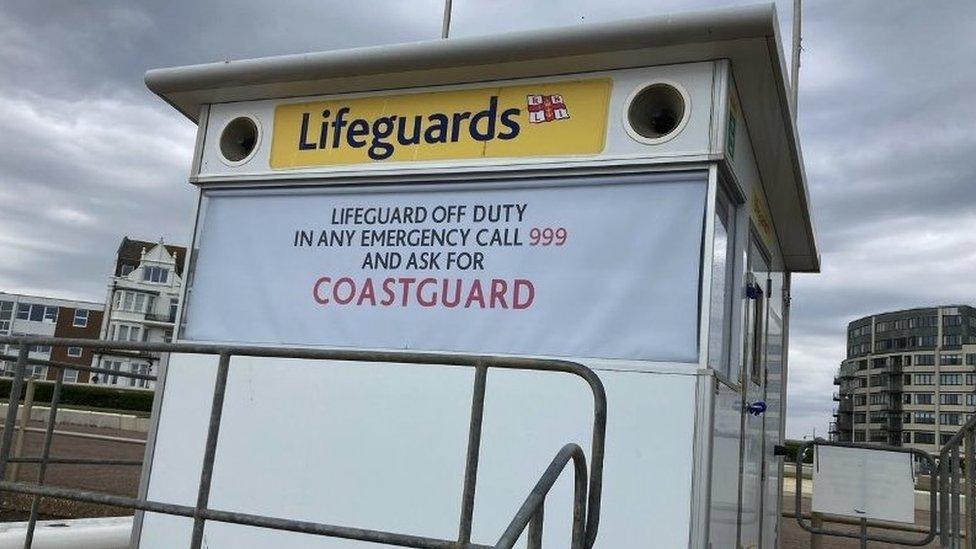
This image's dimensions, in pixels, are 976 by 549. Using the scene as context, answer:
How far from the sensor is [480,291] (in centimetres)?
407

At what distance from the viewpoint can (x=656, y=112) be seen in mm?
3977

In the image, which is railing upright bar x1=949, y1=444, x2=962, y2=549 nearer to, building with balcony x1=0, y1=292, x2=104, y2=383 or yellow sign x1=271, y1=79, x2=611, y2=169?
yellow sign x1=271, y1=79, x2=611, y2=169

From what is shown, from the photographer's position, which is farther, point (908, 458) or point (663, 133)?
point (908, 458)

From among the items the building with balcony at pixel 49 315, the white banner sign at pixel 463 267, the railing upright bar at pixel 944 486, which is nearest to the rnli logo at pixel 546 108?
the white banner sign at pixel 463 267

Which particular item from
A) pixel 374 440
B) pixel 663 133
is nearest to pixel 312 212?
pixel 374 440

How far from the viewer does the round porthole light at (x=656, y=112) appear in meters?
3.82

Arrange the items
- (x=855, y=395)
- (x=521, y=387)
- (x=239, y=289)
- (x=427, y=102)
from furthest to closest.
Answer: (x=855, y=395)
(x=239, y=289)
(x=427, y=102)
(x=521, y=387)

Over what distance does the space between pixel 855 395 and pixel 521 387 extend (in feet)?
449

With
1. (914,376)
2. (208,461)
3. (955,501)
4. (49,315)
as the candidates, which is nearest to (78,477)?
(208,461)

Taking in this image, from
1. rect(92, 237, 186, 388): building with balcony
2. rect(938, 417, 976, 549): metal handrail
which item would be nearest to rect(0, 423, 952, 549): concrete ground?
rect(938, 417, 976, 549): metal handrail

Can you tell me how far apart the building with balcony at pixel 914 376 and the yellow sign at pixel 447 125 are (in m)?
111

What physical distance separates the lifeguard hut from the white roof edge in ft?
0.04

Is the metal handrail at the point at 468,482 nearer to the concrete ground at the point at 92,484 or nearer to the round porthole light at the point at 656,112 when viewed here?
the round porthole light at the point at 656,112

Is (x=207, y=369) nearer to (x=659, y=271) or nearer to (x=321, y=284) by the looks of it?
(x=321, y=284)
